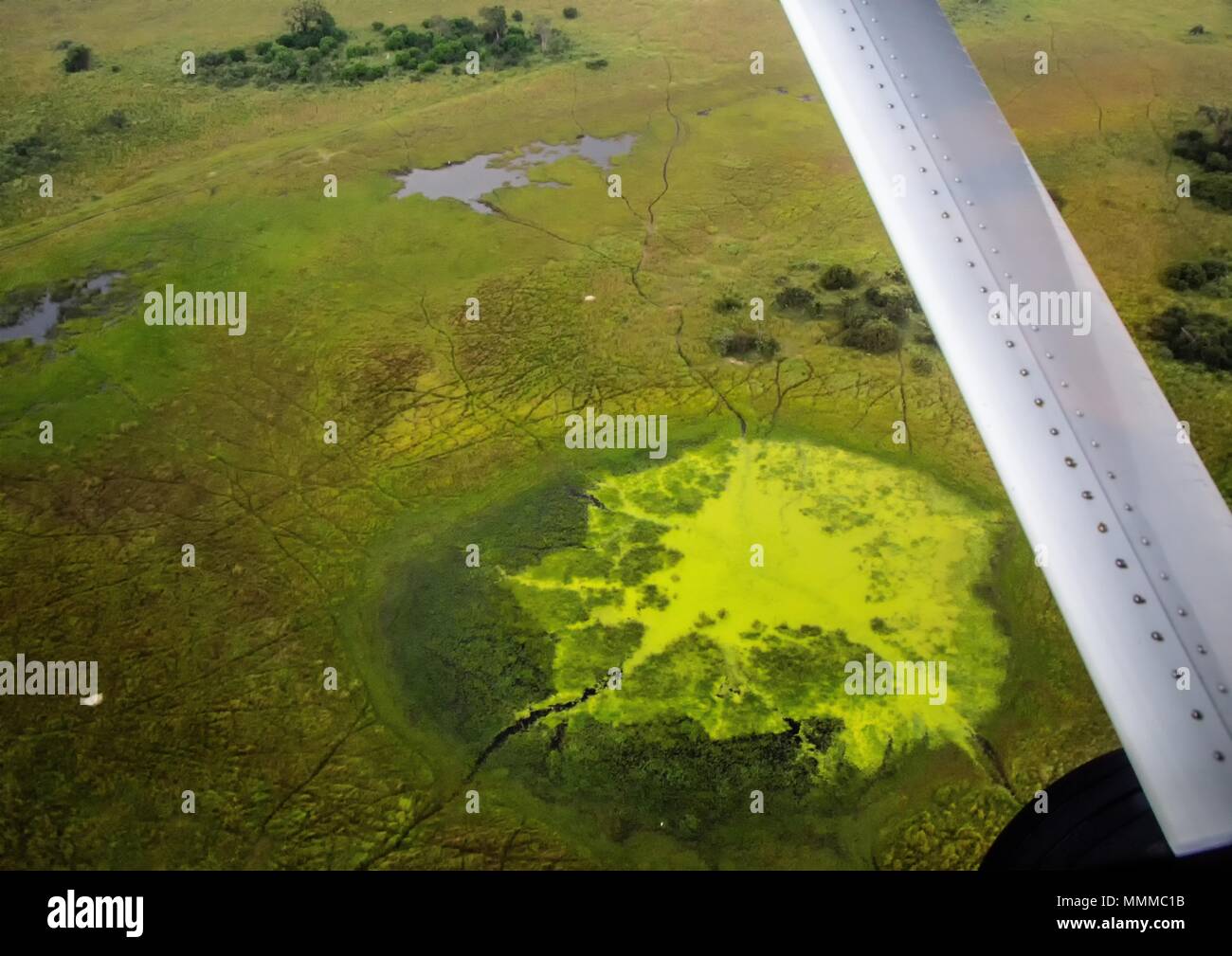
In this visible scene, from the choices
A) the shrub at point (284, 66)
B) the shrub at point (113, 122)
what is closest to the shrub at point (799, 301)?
the shrub at point (284, 66)

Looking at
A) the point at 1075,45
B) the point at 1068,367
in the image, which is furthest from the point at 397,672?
the point at 1075,45

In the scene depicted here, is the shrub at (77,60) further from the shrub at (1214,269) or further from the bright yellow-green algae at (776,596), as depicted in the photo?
the shrub at (1214,269)

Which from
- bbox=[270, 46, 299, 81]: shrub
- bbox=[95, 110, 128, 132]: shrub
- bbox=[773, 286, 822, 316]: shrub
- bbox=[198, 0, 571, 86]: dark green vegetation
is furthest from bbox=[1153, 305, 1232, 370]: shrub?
bbox=[95, 110, 128, 132]: shrub

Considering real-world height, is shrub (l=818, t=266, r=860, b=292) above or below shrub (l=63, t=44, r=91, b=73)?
below

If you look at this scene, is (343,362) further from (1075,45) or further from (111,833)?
(1075,45)

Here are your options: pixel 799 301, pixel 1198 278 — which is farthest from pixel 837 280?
pixel 1198 278

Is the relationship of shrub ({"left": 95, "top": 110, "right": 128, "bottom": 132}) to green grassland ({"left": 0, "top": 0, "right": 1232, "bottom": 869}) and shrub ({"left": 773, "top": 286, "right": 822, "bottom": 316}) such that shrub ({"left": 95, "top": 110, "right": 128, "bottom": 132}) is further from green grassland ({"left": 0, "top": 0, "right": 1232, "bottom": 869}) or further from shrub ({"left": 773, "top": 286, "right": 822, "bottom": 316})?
shrub ({"left": 773, "top": 286, "right": 822, "bottom": 316})
